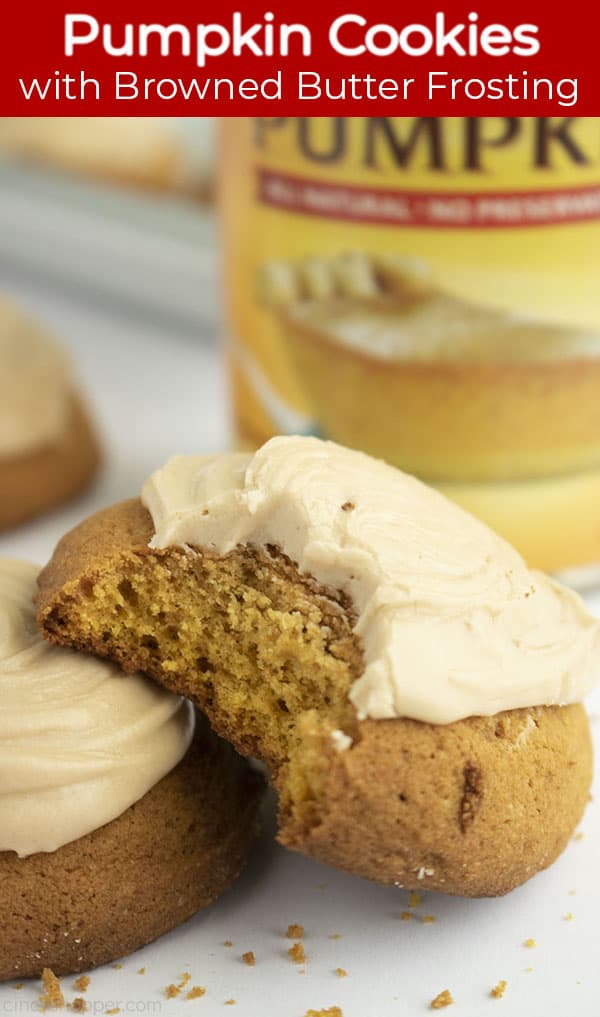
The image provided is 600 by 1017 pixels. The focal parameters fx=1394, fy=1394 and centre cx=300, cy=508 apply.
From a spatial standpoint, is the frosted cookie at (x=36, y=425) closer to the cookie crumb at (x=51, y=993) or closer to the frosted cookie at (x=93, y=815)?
the frosted cookie at (x=93, y=815)

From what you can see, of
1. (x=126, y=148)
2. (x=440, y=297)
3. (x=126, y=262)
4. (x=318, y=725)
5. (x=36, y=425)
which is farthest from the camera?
(x=126, y=148)

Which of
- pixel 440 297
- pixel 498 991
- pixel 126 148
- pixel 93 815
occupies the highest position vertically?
pixel 126 148

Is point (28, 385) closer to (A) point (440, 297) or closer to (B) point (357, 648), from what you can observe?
(A) point (440, 297)

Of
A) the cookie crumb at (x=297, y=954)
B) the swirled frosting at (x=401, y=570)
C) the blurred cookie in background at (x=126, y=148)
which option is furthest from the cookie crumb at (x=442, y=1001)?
the blurred cookie in background at (x=126, y=148)

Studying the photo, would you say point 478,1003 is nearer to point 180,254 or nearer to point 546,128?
point 546,128

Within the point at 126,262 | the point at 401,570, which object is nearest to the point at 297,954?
the point at 401,570

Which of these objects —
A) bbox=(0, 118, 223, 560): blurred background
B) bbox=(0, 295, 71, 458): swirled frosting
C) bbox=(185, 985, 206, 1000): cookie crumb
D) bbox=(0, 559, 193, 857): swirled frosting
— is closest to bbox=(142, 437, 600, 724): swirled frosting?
bbox=(0, 559, 193, 857): swirled frosting
